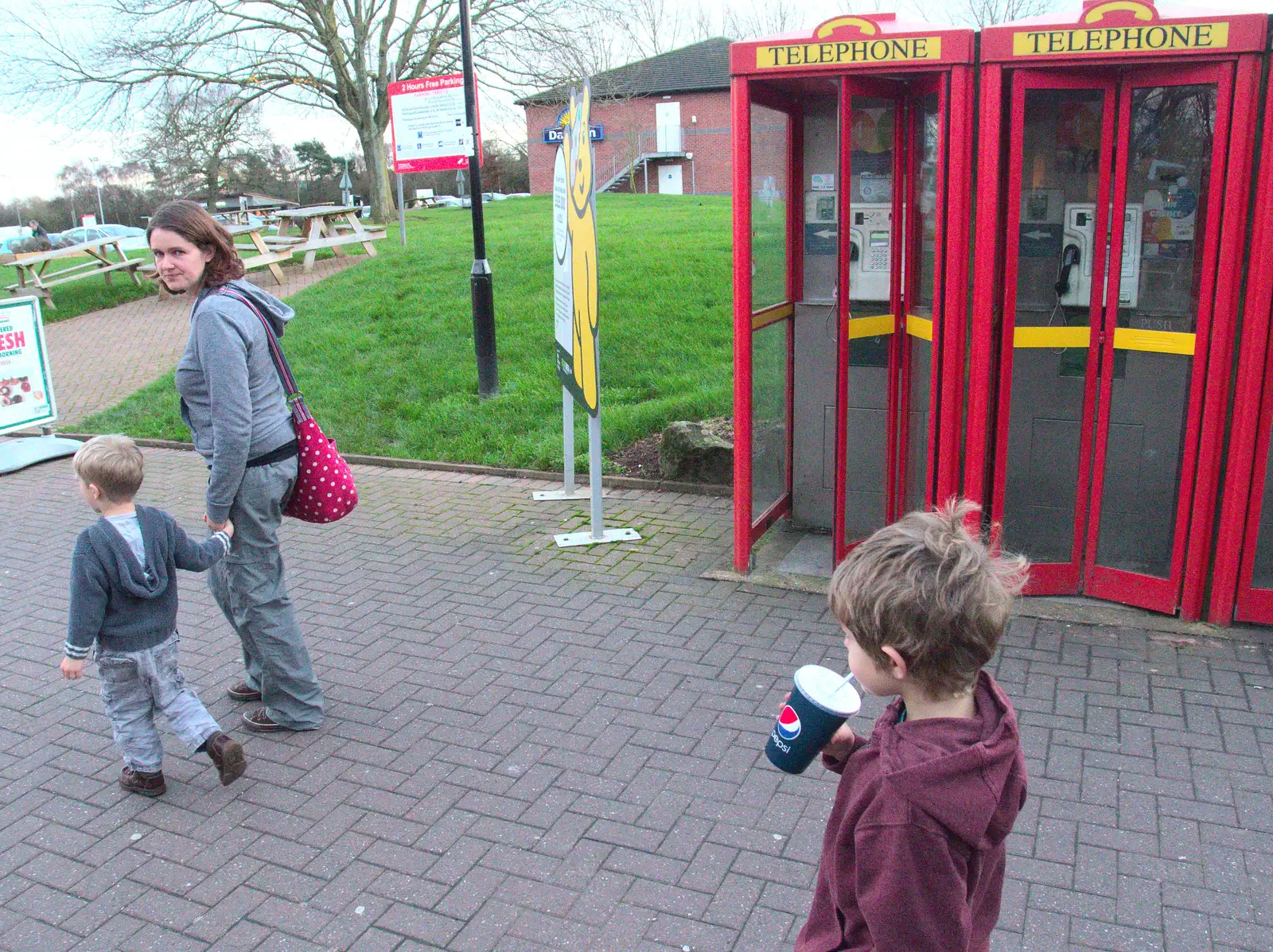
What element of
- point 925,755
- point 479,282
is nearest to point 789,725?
point 925,755

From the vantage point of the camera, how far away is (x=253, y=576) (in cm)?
384

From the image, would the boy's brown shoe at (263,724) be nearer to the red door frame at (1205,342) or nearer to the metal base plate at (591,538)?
the metal base plate at (591,538)

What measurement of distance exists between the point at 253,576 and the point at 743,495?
2505 mm

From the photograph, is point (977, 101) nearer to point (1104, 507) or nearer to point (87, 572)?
point (1104, 507)

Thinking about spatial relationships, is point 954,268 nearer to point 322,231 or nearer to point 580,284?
point 580,284

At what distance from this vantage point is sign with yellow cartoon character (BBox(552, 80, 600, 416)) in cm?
562

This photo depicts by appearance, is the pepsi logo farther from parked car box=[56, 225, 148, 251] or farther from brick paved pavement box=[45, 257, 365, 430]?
parked car box=[56, 225, 148, 251]

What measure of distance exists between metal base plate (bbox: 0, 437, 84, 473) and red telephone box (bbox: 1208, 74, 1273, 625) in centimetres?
804

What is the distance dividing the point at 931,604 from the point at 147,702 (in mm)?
3004

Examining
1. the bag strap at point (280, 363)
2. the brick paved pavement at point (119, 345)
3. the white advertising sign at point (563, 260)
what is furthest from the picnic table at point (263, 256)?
the bag strap at point (280, 363)

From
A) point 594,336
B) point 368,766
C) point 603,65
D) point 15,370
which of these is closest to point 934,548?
point 368,766

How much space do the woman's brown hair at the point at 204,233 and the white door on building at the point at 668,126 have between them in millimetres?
48428

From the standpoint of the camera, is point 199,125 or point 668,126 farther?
point 668,126

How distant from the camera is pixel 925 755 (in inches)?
61.0
